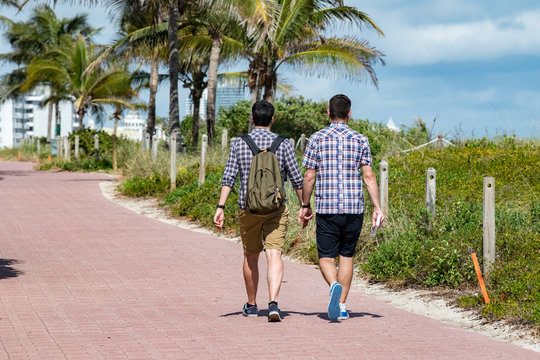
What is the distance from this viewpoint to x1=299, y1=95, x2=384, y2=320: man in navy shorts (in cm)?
633

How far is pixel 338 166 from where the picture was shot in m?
6.36

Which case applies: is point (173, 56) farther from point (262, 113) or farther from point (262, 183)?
point (262, 183)

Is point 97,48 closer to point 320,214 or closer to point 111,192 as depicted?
point 111,192

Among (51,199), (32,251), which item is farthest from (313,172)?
(51,199)

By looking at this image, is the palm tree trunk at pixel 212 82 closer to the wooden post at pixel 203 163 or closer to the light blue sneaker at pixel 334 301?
the wooden post at pixel 203 163

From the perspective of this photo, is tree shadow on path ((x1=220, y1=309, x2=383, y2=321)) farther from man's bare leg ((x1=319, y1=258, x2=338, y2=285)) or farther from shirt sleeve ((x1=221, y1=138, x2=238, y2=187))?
shirt sleeve ((x1=221, y1=138, x2=238, y2=187))

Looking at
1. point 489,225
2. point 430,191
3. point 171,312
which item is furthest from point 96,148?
point 489,225

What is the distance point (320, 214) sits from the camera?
6.42 m

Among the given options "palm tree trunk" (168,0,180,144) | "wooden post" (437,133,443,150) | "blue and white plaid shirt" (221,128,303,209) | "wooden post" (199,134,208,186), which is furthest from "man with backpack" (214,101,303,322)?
"palm tree trunk" (168,0,180,144)

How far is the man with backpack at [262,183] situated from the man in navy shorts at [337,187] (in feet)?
0.60

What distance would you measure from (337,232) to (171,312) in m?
1.82

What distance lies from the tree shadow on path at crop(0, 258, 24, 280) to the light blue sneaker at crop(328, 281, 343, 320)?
4.30 meters

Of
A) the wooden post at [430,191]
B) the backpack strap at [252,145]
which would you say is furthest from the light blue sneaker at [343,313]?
the wooden post at [430,191]

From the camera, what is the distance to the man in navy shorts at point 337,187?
20.8ft
